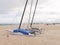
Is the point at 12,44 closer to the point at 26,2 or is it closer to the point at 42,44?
the point at 42,44

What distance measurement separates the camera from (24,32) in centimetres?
2784

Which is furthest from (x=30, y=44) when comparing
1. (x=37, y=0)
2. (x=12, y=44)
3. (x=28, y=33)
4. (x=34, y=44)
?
(x=37, y=0)

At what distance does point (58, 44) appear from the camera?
62.1 feet

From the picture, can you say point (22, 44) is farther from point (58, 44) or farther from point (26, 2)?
point (26, 2)

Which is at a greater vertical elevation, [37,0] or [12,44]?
[37,0]

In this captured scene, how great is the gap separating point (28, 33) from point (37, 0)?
9.79 metres

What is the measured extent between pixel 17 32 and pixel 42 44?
9375 mm

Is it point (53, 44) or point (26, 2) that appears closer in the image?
point (53, 44)

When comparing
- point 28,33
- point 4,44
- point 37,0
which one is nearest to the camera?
point 4,44

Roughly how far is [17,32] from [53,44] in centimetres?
974

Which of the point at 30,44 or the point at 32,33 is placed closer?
the point at 30,44

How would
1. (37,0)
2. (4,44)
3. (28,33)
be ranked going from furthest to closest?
(37,0)
(28,33)
(4,44)

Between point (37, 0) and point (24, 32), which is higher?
point (37, 0)

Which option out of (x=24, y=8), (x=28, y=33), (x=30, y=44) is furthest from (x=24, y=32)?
(x=30, y=44)
